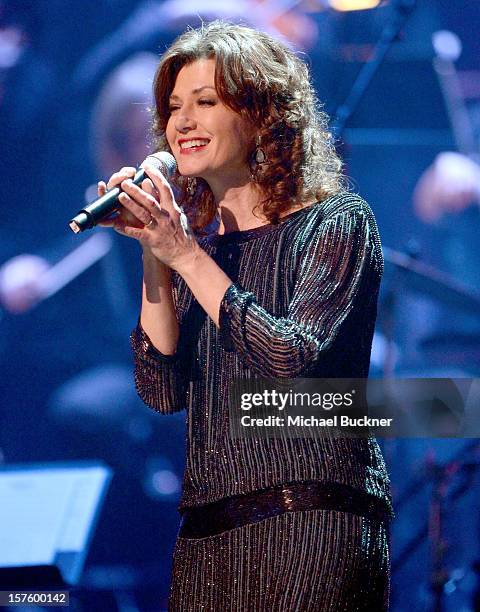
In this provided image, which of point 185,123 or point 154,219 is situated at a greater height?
point 185,123

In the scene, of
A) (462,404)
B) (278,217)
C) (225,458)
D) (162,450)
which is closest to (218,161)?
(278,217)

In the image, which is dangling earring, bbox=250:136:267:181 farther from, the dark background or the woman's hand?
the dark background

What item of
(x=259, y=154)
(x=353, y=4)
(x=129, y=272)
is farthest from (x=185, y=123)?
(x=353, y=4)

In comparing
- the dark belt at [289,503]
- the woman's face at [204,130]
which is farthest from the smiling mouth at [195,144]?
the dark belt at [289,503]

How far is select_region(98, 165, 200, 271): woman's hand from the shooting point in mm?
1157

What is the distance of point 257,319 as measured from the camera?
1198mm

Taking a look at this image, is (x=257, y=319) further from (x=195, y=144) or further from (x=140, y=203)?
(x=195, y=144)

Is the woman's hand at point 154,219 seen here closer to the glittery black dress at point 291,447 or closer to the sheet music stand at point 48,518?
the glittery black dress at point 291,447

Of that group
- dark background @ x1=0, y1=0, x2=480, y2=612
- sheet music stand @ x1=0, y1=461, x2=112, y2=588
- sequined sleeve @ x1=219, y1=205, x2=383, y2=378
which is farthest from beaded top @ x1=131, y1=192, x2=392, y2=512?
dark background @ x1=0, y1=0, x2=480, y2=612

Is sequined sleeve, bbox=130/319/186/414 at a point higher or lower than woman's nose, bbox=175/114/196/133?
lower

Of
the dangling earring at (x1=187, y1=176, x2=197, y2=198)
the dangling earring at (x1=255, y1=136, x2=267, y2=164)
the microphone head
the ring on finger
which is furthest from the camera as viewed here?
the dangling earring at (x1=187, y1=176, x2=197, y2=198)

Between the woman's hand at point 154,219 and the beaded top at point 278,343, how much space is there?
0.30 feet

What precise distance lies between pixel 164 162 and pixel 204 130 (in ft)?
0.26

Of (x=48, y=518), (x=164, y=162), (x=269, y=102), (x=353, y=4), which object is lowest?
(x=48, y=518)
